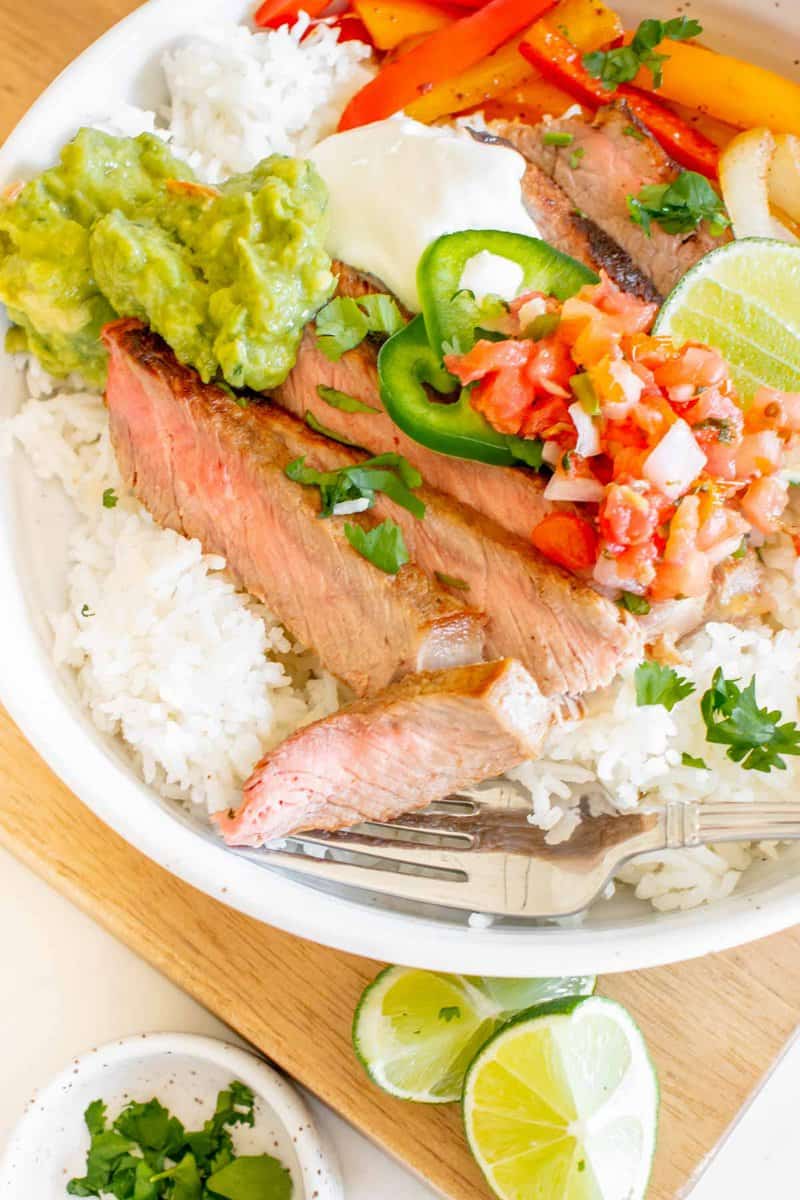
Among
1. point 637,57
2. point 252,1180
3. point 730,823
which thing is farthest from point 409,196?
point 252,1180

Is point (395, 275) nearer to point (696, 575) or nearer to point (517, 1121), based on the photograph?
point (696, 575)

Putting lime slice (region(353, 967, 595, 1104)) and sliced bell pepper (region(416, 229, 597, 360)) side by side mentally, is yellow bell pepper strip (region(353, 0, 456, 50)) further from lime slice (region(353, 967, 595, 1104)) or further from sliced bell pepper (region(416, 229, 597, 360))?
lime slice (region(353, 967, 595, 1104))

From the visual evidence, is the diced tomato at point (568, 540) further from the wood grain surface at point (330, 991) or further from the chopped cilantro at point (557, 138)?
the chopped cilantro at point (557, 138)

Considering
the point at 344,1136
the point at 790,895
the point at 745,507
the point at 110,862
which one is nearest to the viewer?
the point at 790,895

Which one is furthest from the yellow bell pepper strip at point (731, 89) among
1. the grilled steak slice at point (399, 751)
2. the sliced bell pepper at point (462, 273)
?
the grilled steak slice at point (399, 751)

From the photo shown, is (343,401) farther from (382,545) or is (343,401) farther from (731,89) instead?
(731,89)

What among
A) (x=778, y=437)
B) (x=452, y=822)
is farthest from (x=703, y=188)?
(x=452, y=822)

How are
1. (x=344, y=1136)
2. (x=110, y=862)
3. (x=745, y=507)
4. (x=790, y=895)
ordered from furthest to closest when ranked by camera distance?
(x=344, y=1136), (x=110, y=862), (x=745, y=507), (x=790, y=895)
